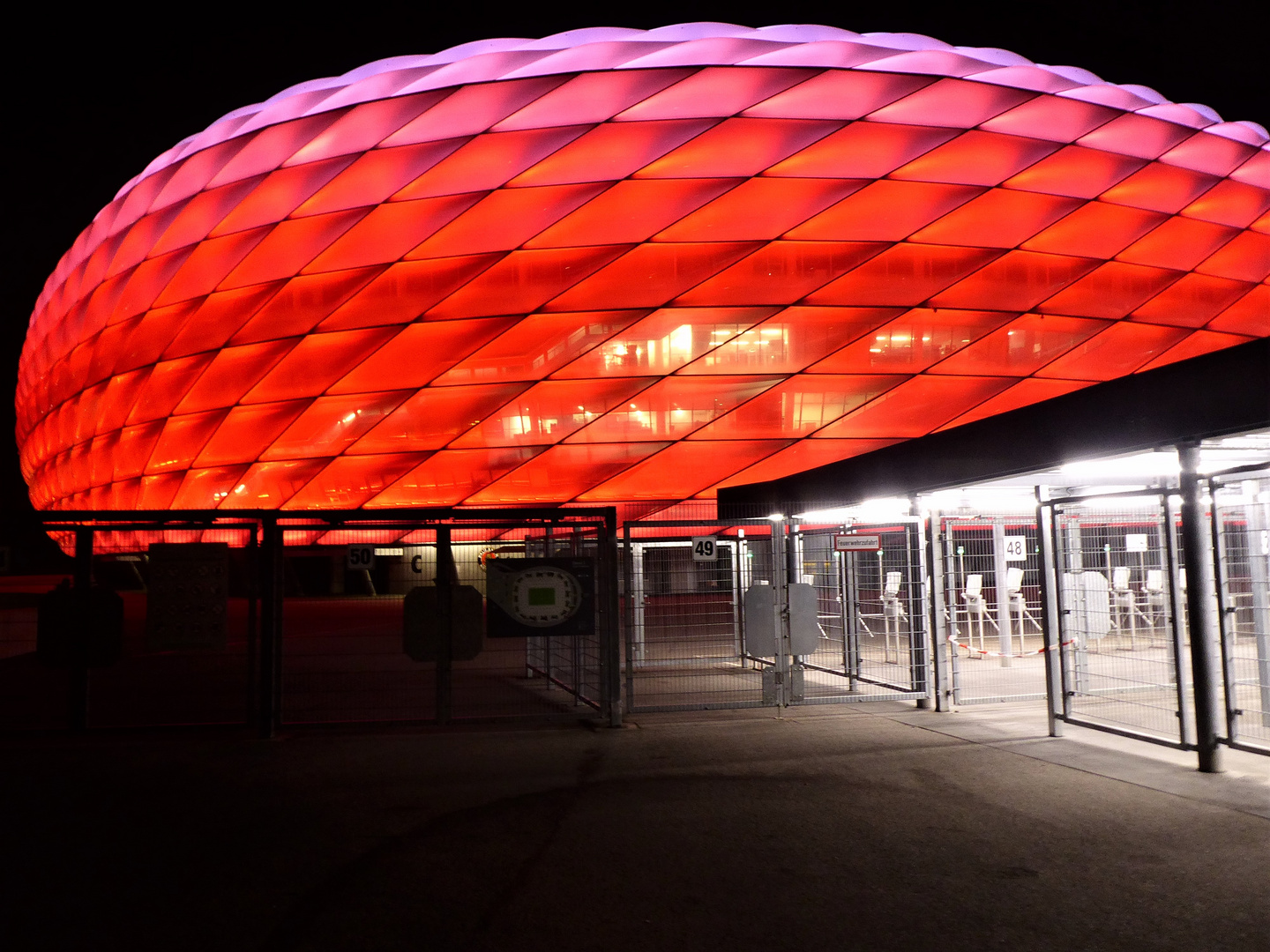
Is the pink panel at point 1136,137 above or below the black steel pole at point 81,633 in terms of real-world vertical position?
above

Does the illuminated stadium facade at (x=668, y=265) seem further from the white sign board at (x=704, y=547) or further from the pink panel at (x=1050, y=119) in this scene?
the white sign board at (x=704, y=547)

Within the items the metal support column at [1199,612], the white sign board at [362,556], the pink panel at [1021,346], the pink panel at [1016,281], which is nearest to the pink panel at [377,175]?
the pink panel at [1016,281]

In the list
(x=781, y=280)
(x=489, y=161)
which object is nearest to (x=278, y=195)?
(x=489, y=161)

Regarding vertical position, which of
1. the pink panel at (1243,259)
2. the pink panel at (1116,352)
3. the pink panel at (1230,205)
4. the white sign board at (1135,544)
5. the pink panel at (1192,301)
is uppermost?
the pink panel at (1230,205)

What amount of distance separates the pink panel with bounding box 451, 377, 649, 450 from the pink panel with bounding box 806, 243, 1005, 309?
3.88 metres

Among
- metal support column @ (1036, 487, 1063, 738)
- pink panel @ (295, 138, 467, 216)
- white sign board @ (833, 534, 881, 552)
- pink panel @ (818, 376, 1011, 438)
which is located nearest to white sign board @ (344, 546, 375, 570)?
white sign board @ (833, 534, 881, 552)

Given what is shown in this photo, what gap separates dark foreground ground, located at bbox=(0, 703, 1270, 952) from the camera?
414 centimetres

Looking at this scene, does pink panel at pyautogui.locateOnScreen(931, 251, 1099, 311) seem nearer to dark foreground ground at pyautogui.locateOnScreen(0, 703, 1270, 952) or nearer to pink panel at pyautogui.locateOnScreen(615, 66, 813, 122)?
pink panel at pyautogui.locateOnScreen(615, 66, 813, 122)

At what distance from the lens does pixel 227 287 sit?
61.7 ft

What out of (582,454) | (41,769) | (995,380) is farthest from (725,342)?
(41,769)

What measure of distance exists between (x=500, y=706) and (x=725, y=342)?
9341mm

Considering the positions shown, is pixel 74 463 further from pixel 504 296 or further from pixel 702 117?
pixel 702 117

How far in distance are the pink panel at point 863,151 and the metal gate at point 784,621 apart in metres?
7.18

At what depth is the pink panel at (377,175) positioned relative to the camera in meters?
17.6
